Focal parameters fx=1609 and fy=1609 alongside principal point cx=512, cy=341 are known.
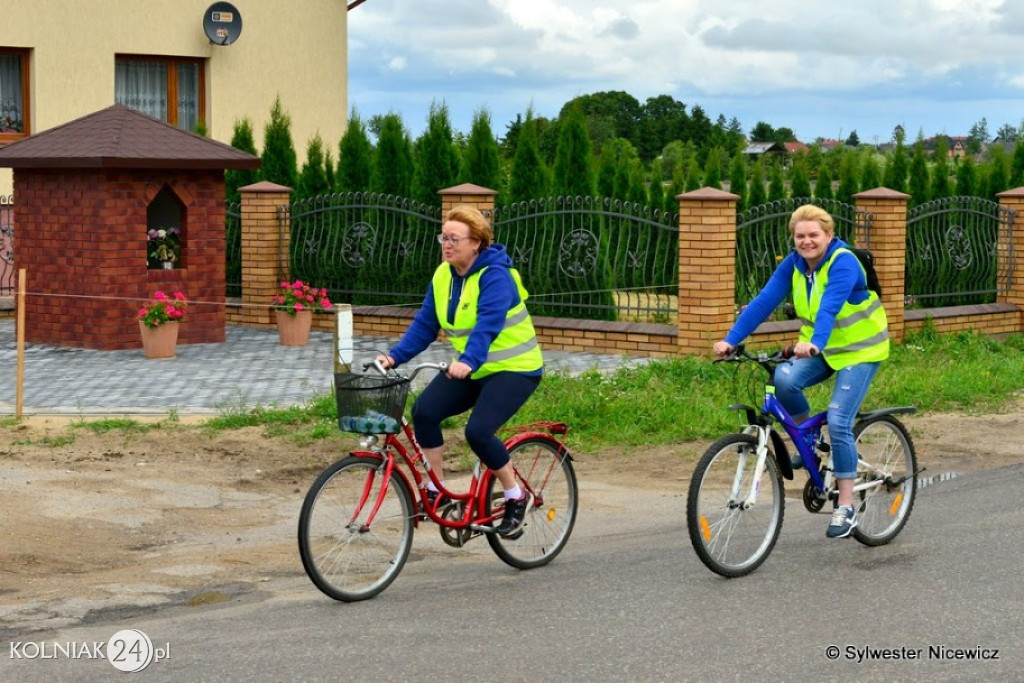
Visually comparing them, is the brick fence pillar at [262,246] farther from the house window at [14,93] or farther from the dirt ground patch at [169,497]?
the dirt ground patch at [169,497]

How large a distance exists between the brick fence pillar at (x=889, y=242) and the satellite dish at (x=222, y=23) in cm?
1275

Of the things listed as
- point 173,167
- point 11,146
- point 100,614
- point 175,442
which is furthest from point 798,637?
point 11,146

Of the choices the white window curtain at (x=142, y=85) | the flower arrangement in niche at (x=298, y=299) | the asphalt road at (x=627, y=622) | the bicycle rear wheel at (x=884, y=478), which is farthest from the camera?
the white window curtain at (x=142, y=85)

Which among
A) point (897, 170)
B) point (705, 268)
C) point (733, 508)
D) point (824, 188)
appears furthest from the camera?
point (824, 188)

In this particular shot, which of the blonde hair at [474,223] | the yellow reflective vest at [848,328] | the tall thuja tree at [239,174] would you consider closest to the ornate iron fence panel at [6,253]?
the tall thuja tree at [239,174]

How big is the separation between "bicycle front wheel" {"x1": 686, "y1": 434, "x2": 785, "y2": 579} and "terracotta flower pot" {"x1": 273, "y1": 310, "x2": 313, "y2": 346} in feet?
34.9

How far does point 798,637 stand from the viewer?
622 cm

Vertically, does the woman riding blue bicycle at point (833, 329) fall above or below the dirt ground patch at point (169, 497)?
above

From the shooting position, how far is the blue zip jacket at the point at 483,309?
6918 millimetres

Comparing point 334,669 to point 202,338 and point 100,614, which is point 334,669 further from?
point 202,338

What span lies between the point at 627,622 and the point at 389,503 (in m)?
1.16

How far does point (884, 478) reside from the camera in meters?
8.00

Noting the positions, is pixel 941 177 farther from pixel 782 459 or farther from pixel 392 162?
pixel 782 459

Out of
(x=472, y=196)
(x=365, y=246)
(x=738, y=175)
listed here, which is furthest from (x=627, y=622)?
(x=738, y=175)
